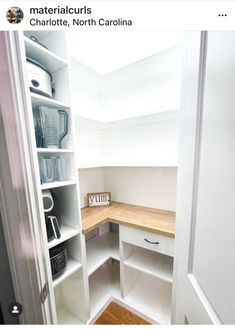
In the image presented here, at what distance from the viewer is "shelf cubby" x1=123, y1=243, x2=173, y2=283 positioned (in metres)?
1.14

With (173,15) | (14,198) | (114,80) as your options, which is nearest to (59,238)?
(14,198)

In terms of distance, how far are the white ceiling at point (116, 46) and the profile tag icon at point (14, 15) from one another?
62 centimetres

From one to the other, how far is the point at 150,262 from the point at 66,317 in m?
0.85

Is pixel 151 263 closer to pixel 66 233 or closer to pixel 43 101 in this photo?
pixel 66 233

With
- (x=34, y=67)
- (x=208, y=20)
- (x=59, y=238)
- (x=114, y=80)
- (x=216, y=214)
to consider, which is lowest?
(x=59, y=238)

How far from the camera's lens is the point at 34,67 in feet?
2.52

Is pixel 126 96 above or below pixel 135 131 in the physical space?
above

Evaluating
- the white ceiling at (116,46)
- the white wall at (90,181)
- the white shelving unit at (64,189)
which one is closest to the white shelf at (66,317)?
the white shelving unit at (64,189)

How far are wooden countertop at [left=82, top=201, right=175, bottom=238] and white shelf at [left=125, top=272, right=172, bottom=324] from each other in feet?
1.98

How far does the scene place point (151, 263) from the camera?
125 cm

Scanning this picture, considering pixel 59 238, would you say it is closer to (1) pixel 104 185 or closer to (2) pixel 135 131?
(1) pixel 104 185

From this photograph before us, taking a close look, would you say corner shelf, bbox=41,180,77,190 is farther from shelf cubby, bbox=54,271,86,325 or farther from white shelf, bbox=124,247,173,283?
white shelf, bbox=124,247,173,283

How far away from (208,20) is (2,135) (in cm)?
69

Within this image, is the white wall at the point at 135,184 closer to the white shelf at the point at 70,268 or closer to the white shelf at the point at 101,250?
the white shelf at the point at 101,250
